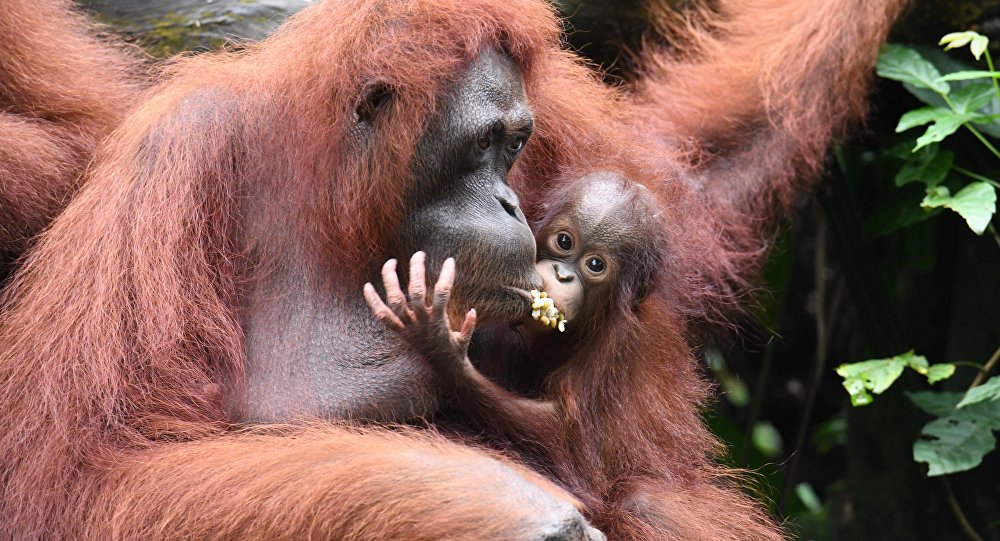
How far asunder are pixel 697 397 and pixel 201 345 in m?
1.21

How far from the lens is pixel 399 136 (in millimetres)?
2150

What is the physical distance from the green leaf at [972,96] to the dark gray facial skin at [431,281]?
137 centimetres

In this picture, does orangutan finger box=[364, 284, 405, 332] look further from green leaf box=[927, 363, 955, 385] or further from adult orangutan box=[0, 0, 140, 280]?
green leaf box=[927, 363, 955, 385]

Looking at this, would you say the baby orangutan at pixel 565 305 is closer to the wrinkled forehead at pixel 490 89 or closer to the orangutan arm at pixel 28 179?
the wrinkled forehead at pixel 490 89

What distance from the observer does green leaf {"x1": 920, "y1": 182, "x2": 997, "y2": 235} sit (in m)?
2.72

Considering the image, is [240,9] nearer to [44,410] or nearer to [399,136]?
[399,136]

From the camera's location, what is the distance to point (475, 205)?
86.1 inches

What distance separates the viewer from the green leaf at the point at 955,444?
9.28 ft

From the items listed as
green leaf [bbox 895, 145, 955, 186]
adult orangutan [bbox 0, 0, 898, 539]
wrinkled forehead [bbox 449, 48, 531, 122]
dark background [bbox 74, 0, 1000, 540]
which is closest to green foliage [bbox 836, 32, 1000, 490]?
green leaf [bbox 895, 145, 955, 186]

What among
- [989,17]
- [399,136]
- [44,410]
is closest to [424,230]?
[399,136]

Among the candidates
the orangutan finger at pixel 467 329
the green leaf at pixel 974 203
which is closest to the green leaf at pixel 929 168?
the green leaf at pixel 974 203

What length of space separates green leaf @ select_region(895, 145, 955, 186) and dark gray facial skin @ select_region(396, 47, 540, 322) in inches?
55.2

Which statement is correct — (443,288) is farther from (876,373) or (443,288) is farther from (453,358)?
(876,373)

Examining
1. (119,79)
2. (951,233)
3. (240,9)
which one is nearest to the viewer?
(119,79)
